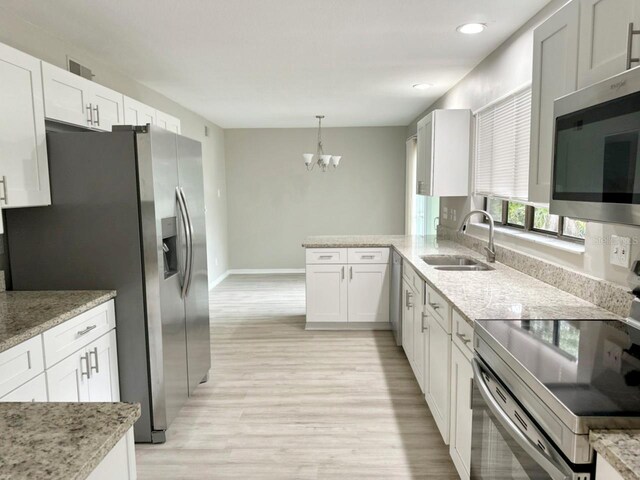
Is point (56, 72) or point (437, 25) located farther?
point (437, 25)

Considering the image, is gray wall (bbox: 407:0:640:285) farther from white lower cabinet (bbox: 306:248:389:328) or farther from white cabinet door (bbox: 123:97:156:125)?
white cabinet door (bbox: 123:97:156:125)

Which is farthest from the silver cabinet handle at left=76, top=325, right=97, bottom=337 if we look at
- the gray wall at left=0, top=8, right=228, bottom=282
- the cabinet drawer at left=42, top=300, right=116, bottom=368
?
the gray wall at left=0, top=8, right=228, bottom=282

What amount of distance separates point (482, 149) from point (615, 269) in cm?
201

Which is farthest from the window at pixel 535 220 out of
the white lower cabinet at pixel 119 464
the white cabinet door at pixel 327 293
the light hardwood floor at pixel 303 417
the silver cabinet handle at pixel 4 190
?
the silver cabinet handle at pixel 4 190

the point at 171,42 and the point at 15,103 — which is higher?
the point at 171,42

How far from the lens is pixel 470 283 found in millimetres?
2357

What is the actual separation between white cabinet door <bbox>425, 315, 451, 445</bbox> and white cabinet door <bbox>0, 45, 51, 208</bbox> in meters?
2.17

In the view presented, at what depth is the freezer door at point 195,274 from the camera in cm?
282

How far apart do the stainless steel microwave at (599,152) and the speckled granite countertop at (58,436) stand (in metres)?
1.37

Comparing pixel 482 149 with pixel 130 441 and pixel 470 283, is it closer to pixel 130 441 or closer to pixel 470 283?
pixel 470 283

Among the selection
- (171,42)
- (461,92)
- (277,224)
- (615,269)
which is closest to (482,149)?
(461,92)

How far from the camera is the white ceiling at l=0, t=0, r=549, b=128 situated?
2457 mm

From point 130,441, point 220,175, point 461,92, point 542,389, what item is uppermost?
point 461,92

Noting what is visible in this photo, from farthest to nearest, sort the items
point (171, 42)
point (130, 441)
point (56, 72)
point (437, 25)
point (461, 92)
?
point (461, 92), point (171, 42), point (437, 25), point (56, 72), point (130, 441)
